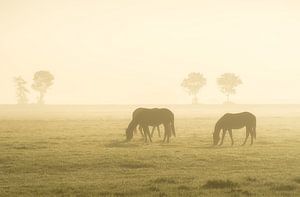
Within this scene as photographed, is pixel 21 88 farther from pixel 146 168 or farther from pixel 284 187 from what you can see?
pixel 284 187

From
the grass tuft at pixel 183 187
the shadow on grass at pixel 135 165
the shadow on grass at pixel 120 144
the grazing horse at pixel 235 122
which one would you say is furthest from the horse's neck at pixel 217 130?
the grass tuft at pixel 183 187

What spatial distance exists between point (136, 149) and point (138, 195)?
13.6 meters

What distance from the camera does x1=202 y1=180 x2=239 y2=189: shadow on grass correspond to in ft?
64.0

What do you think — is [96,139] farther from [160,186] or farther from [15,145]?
[160,186]

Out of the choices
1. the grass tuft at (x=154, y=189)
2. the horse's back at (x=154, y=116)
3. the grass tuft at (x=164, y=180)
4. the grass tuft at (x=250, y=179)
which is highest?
the horse's back at (x=154, y=116)

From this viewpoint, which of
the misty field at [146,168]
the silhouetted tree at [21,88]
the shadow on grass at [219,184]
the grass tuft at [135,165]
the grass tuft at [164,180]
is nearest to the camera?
the misty field at [146,168]

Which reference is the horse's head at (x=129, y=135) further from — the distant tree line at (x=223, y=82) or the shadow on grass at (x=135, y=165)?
the distant tree line at (x=223, y=82)

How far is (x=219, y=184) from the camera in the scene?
19734 millimetres

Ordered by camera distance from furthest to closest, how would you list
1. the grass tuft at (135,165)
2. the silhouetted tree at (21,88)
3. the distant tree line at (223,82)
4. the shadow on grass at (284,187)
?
the silhouetted tree at (21,88) < the distant tree line at (223,82) < the grass tuft at (135,165) < the shadow on grass at (284,187)

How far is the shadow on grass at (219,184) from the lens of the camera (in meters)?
19.5

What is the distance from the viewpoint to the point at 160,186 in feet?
63.7

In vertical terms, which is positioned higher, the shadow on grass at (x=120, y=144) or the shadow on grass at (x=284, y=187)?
the shadow on grass at (x=120, y=144)

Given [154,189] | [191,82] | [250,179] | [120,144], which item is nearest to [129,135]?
[120,144]

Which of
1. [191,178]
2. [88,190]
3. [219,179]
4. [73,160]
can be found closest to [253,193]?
[219,179]
